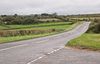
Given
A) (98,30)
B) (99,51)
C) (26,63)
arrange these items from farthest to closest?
(98,30)
(99,51)
(26,63)

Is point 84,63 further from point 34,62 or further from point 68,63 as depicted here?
point 34,62

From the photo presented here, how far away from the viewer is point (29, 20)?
12525cm

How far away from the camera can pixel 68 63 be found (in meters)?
15.6

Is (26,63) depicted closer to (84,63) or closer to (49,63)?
(49,63)

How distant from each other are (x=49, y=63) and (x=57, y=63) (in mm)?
419

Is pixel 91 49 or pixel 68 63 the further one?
pixel 91 49

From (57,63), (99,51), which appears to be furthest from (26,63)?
(99,51)

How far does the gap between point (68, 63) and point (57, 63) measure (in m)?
0.57

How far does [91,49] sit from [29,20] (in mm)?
102734

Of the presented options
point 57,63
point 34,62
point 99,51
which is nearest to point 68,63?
point 57,63

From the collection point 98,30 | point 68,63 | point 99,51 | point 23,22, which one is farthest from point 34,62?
point 23,22

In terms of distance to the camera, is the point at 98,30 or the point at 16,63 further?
the point at 98,30

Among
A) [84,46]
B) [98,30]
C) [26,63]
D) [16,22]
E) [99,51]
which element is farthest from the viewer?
[16,22]

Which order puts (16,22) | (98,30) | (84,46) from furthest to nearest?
(16,22) → (98,30) → (84,46)
